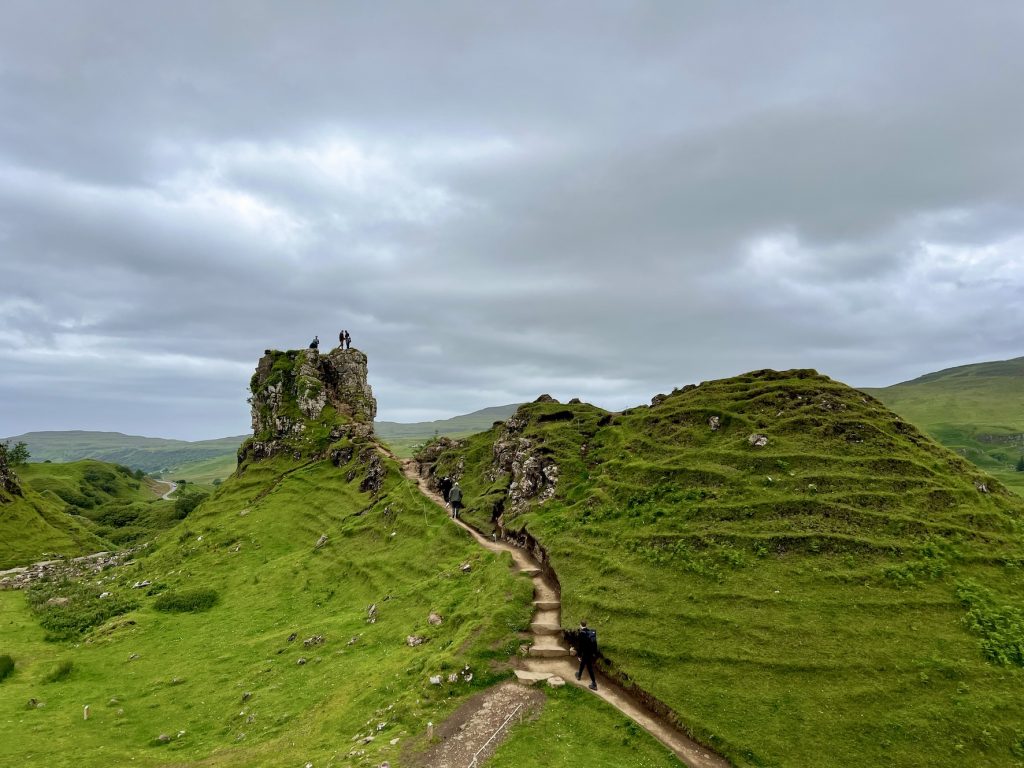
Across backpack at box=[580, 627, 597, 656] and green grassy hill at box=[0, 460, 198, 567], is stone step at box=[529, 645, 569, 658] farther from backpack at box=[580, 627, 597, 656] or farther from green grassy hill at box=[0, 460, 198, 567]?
green grassy hill at box=[0, 460, 198, 567]

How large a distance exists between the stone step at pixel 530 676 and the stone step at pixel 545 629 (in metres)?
3.12

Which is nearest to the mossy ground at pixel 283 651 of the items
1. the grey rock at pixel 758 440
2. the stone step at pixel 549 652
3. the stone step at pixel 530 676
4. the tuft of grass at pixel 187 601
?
the tuft of grass at pixel 187 601

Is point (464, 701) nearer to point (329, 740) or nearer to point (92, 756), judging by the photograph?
point (329, 740)

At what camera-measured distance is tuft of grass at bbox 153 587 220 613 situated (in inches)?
2051

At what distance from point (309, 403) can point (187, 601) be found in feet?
155

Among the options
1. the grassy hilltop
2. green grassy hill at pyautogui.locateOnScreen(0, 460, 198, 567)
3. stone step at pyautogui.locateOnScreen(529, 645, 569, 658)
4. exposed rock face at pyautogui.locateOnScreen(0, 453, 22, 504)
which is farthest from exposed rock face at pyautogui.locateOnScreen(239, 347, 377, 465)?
stone step at pyautogui.locateOnScreen(529, 645, 569, 658)

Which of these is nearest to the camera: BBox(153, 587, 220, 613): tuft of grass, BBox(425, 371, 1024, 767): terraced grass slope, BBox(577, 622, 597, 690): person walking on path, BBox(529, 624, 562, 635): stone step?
BBox(425, 371, 1024, 767): terraced grass slope

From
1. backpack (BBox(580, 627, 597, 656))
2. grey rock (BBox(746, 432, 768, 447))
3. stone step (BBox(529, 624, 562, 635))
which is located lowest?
stone step (BBox(529, 624, 562, 635))

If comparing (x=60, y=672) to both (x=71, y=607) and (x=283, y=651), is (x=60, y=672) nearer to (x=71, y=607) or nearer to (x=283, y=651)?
(x=283, y=651)

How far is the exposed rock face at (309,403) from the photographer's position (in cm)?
9069

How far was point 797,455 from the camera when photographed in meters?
36.4

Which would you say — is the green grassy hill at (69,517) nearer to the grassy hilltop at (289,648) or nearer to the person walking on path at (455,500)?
the grassy hilltop at (289,648)

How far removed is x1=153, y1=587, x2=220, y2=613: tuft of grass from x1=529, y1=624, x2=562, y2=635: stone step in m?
40.6

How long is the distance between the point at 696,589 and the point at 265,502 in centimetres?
6868
